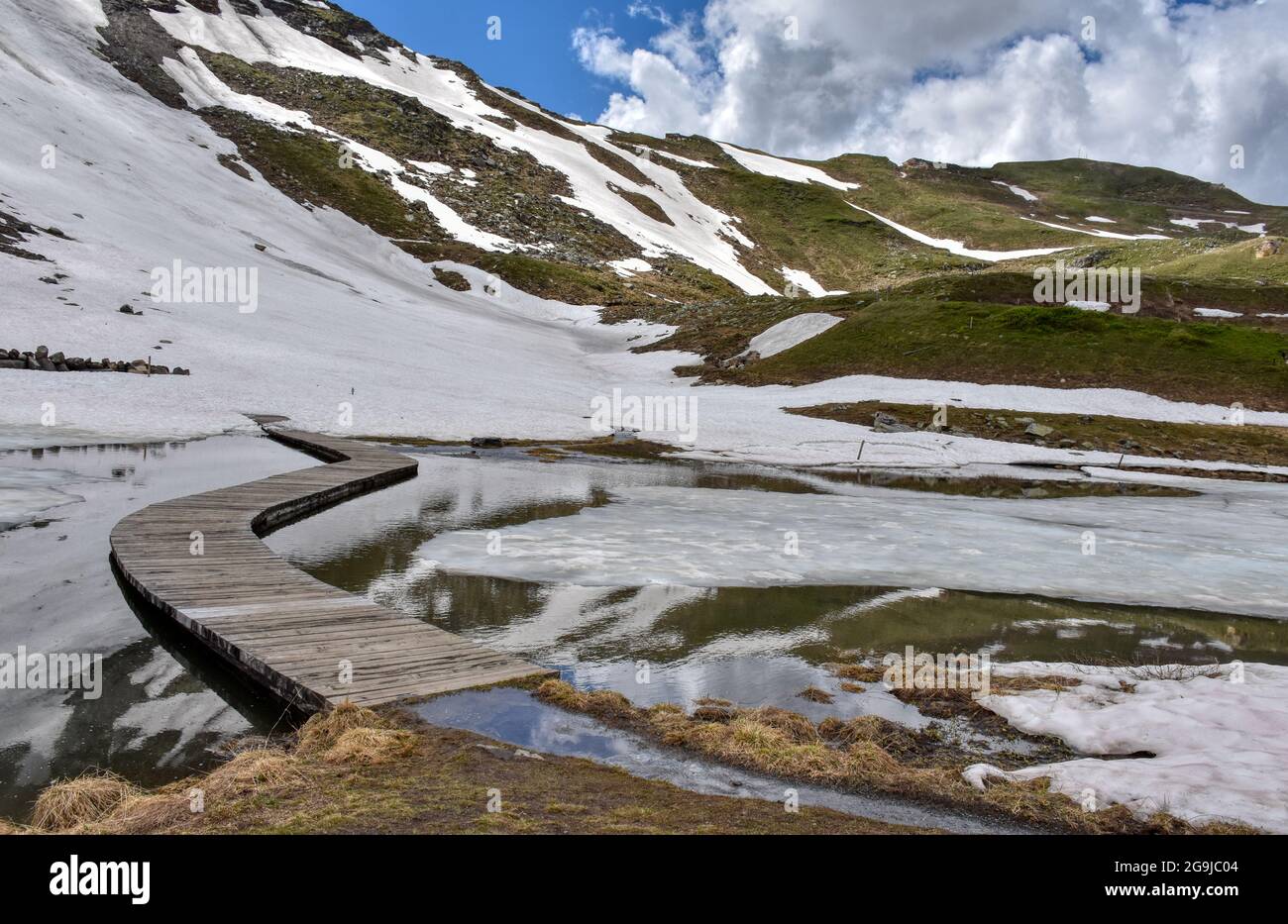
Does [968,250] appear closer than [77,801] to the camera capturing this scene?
No

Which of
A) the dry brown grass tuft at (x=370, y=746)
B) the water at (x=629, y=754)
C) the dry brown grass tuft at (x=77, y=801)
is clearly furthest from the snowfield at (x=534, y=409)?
the dry brown grass tuft at (x=370, y=746)

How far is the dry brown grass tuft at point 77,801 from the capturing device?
528 centimetres

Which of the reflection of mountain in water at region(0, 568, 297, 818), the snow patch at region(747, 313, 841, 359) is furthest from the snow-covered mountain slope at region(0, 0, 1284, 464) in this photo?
the reflection of mountain in water at region(0, 568, 297, 818)

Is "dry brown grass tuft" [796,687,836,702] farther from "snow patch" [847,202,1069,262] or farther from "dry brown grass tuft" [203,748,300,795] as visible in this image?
"snow patch" [847,202,1069,262]

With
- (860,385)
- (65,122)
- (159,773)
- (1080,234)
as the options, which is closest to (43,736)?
(159,773)

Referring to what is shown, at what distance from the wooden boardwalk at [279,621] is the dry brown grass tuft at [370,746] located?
795 millimetres

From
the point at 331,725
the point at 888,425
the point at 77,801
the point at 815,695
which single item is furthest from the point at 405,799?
the point at 888,425

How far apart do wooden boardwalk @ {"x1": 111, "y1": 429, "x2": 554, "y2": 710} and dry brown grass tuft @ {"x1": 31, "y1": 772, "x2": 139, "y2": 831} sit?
1801 millimetres

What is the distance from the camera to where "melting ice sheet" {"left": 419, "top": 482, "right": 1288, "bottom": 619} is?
13.5 metres

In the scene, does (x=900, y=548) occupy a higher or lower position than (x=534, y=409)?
lower

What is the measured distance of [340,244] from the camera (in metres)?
80.2

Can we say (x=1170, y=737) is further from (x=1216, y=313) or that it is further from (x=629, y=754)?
(x=1216, y=313)

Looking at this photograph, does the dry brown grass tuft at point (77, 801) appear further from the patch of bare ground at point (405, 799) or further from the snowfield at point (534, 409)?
the snowfield at point (534, 409)

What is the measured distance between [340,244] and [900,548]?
3114 inches
